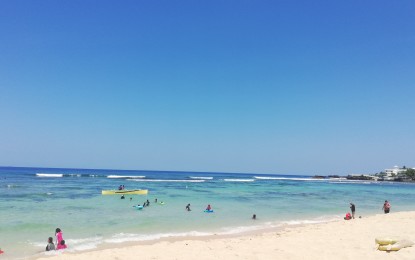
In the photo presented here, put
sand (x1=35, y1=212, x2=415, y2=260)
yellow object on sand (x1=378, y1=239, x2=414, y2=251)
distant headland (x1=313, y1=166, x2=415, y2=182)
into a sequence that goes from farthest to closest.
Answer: distant headland (x1=313, y1=166, x2=415, y2=182), sand (x1=35, y1=212, x2=415, y2=260), yellow object on sand (x1=378, y1=239, x2=414, y2=251)

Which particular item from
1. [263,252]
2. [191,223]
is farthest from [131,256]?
[191,223]

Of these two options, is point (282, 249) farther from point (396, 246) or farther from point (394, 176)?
point (394, 176)

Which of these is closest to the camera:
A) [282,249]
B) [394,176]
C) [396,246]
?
[396,246]

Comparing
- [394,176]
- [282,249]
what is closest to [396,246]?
[282,249]

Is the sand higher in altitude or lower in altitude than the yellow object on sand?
lower

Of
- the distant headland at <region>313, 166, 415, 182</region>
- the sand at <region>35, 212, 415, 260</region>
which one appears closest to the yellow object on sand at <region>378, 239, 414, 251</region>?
the sand at <region>35, 212, 415, 260</region>

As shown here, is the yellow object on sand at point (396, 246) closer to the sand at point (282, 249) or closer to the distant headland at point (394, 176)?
the sand at point (282, 249)

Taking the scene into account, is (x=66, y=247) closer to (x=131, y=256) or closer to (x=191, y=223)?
(x=131, y=256)

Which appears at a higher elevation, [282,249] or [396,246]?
[396,246]

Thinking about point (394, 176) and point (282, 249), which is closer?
point (282, 249)

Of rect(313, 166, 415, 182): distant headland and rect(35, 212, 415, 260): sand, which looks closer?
rect(35, 212, 415, 260): sand

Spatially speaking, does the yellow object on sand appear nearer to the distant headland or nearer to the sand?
the sand

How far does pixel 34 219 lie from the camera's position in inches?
844

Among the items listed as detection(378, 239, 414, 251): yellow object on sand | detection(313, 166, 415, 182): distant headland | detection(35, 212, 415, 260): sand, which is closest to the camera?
detection(378, 239, 414, 251): yellow object on sand
